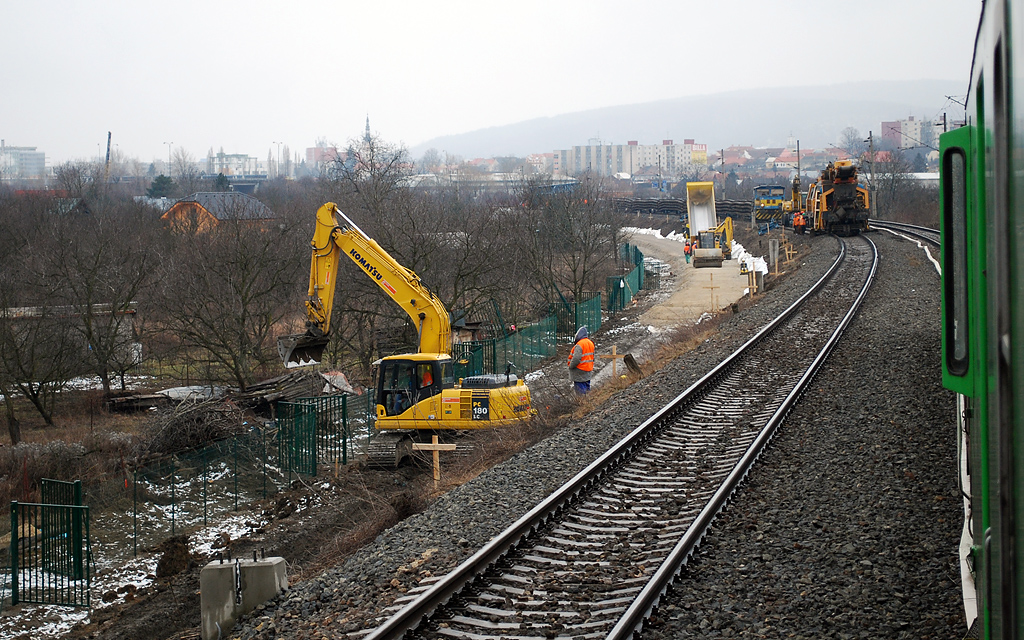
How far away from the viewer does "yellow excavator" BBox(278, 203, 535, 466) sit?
18328 millimetres

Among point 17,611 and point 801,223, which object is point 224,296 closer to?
point 17,611

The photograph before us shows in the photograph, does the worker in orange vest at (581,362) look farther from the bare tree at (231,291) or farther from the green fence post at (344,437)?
the bare tree at (231,291)

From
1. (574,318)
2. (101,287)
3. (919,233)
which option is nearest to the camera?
(101,287)

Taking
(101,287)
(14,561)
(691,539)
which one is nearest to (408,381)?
(14,561)

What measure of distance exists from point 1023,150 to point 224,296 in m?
29.5

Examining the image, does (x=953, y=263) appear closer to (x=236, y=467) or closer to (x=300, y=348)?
(x=300, y=348)

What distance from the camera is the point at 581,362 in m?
19.4

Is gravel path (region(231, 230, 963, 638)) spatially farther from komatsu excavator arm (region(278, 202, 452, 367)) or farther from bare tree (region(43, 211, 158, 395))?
bare tree (region(43, 211, 158, 395))

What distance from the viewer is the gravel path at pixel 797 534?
6777 millimetres

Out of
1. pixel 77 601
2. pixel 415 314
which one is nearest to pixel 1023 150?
pixel 77 601

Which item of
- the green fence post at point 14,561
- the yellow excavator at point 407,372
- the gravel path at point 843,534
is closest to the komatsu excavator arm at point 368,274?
the yellow excavator at point 407,372

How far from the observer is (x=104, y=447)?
22.4 metres

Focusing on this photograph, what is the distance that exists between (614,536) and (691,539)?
1.07 meters

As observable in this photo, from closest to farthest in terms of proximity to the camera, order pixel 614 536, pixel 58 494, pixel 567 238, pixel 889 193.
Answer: pixel 614 536
pixel 58 494
pixel 567 238
pixel 889 193
